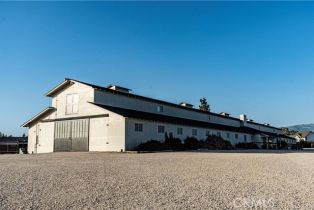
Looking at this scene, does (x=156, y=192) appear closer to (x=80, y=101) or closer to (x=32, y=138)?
(x=80, y=101)

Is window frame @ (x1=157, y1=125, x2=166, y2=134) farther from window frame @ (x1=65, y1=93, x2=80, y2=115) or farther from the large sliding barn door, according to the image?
window frame @ (x1=65, y1=93, x2=80, y2=115)

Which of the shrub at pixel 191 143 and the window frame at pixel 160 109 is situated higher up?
the window frame at pixel 160 109

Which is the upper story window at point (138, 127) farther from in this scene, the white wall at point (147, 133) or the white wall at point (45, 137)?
the white wall at point (45, 137)

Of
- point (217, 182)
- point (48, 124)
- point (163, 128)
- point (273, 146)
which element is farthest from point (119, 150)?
point (273, 146)

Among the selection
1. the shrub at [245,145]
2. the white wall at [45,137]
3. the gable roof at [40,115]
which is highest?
the gable roof at [40,115]

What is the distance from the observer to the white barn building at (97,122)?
88.3ft

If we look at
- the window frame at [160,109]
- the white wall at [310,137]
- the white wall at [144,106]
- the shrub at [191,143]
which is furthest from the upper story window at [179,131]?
the white wall at [310,137]

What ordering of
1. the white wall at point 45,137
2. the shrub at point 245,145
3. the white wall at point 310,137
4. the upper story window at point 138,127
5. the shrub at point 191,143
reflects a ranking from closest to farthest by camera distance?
1. the upper story window at point 138,127
2. the white wall at point 45,137
3. the shrub at point 191,143
4. the shrub at point 245,145
5. the white wall at point 310,137

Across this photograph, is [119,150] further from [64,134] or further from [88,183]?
[88,183]

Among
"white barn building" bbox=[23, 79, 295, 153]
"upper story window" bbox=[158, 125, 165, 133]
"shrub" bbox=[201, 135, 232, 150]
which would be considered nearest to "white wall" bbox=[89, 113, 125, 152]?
"white barn building" bbox=[23, 79, 295, 153]

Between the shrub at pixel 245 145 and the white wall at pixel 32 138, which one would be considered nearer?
the white wall at pixel 32 138

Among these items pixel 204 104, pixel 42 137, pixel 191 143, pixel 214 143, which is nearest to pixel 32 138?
pixel 42 137

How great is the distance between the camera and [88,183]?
27.9 ft

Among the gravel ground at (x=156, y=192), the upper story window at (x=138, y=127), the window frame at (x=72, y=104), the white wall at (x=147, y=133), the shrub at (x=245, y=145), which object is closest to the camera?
the gravel ground at (x=156, y=192)
